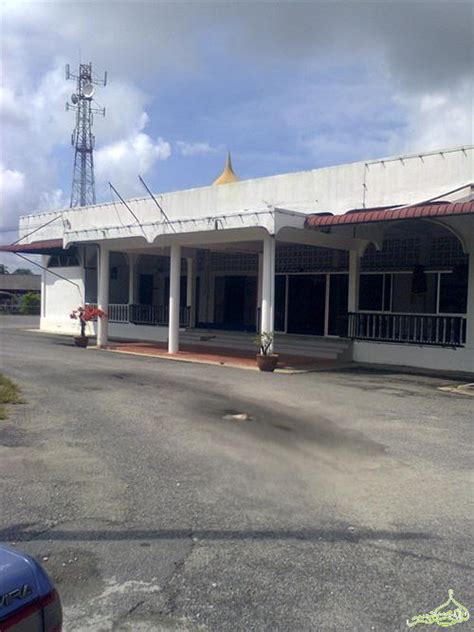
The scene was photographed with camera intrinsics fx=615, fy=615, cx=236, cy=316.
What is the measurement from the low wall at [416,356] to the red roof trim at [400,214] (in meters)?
4.25

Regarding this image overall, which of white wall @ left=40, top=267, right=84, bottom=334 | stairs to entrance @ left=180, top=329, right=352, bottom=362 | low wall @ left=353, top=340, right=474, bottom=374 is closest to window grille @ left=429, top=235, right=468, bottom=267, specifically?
low wall @ left=353, top=340, right=474, bottom=374

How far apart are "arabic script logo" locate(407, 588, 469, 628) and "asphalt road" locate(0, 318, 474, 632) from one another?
0.05m

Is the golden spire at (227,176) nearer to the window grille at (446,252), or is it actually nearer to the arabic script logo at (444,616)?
the window grille at (446,252)

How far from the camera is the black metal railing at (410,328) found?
16234mm

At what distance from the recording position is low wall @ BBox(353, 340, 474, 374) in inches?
631

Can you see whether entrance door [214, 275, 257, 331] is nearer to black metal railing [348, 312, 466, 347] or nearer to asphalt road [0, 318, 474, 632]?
black metal railing [348, 312, 466, 347]

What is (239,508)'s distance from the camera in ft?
17.0

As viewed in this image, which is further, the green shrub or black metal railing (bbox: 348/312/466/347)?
the green shrub

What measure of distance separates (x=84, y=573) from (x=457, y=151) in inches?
565

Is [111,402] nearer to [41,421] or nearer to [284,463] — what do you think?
[41,421]

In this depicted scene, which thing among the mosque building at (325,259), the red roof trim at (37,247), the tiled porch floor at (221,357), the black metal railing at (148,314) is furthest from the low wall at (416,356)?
the red roof trim at (37,247)

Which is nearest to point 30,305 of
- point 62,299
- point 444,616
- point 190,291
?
point 62,299

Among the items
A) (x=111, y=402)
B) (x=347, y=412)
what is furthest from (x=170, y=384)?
(x=347, y=412)

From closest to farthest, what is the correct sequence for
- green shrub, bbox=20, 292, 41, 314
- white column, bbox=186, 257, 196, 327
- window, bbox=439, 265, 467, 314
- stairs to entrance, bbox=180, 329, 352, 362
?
window, bbox=439, 265, 467, 314
stairs to entrance, bbox=180, 329, 352, 362
white column, bbox=186, 257, 196, 327
green shrub, bbox=20, 292, 41, 314
